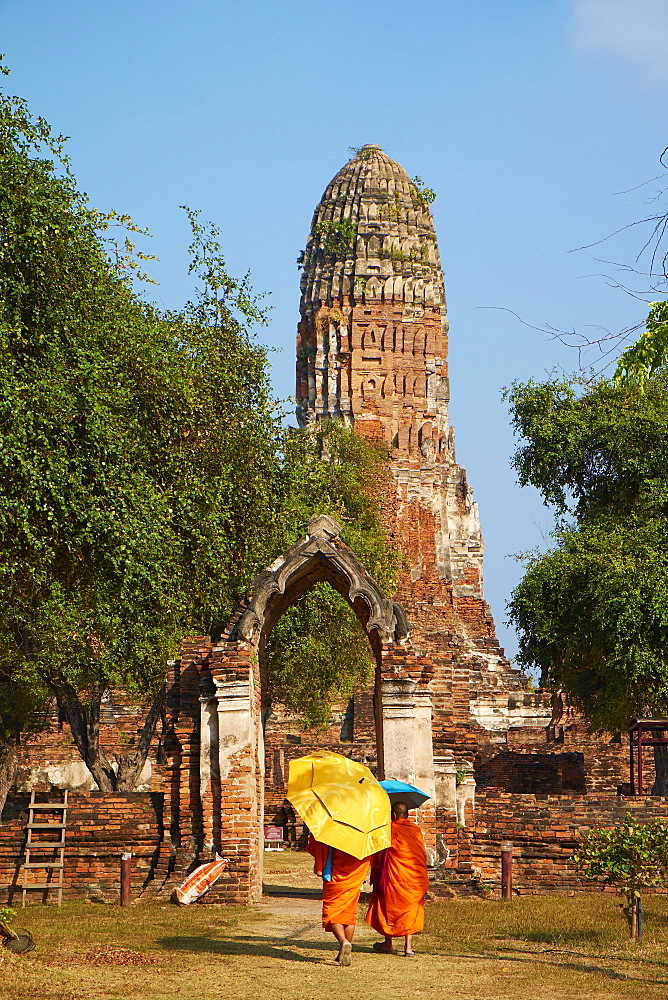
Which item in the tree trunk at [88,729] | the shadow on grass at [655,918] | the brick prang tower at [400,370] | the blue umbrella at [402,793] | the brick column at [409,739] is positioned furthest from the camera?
the brick prang tower at [400,370]

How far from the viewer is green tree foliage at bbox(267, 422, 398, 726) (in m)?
20.7

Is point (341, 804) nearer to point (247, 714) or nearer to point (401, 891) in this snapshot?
point (401, 891)

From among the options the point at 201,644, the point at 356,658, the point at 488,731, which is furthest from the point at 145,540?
the point at 488,731

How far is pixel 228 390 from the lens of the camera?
62.0ft

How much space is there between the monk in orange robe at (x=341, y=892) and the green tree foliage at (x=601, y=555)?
565 inches

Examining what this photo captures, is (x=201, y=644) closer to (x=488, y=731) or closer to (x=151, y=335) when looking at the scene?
(x=151, y=335)

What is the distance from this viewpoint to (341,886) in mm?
10000

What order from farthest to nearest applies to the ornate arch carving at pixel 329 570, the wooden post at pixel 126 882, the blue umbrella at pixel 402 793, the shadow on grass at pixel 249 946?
the ornate arch carving at pixel 329 570 → the wooden post at pixel 126 882 → the blue umbrella at pixel 402 793 → the shadow on grass at pixel 249 946

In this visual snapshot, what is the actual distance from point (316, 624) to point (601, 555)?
604cm

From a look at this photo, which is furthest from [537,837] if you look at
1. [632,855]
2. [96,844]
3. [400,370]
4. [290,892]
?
[400,370]

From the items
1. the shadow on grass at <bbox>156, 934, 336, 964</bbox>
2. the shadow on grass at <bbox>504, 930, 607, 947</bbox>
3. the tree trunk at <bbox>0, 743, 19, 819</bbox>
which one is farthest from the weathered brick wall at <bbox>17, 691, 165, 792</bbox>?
the shadow on grass at <bbox>504, 930, 607, 947</bbox>

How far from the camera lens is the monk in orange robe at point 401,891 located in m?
10.4

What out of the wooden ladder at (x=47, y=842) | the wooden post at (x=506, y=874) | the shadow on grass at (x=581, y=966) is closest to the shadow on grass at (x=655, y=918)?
the wooden post at (x=506, y=874)

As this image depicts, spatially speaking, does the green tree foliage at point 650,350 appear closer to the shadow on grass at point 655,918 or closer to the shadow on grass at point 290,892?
the shadow on grass at point 655,918
